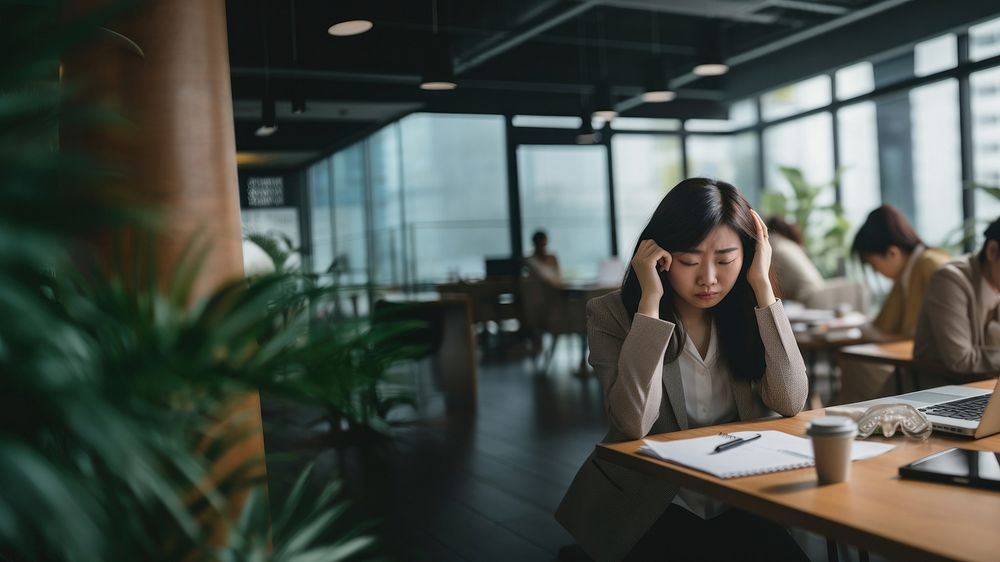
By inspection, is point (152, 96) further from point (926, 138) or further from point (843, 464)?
point (926, 138)

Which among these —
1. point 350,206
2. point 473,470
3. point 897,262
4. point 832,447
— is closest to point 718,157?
point 350,206

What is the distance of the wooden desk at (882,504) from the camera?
1.14 metres

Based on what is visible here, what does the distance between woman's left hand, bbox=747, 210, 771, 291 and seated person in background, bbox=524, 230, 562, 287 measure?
6.51 meters

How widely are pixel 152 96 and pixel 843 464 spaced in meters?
1.38

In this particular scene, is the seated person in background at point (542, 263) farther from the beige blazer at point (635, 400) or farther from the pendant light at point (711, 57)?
the beige blazer at point (635, 400)

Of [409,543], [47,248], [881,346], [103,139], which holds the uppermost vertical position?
[103,139]

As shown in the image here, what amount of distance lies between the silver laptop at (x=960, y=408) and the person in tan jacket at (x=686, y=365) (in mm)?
281

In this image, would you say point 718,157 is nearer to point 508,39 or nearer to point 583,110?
point 583,110

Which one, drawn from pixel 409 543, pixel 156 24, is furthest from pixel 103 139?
pixel 409 543

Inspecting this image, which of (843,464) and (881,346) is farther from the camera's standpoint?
(881,346)

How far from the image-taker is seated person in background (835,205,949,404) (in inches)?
152

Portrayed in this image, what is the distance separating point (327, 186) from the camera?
44.1 ft

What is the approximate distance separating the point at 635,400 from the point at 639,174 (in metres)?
9.74

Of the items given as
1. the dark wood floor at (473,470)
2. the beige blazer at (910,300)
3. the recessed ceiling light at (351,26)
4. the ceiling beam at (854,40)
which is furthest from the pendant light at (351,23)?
the ceiling beam at (854,40)
